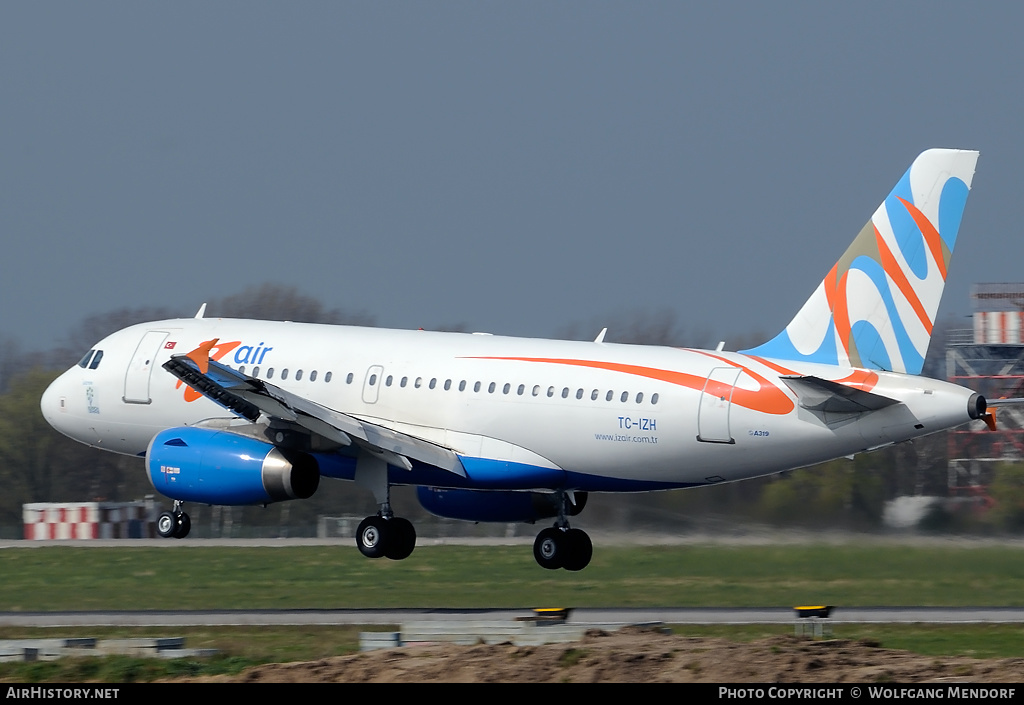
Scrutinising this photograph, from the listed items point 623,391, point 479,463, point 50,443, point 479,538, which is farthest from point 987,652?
point 50,443

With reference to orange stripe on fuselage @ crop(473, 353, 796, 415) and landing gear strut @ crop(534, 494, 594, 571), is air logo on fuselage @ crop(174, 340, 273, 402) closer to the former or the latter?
orange stripe on fuselage @ crop(473, 353, 796, 415)

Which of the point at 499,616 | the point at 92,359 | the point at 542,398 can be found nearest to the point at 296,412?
the point at 542,398

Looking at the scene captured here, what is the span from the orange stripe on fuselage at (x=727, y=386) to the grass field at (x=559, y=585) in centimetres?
455

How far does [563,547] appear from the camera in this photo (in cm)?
3488

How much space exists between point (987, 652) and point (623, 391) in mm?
9763

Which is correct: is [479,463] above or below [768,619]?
above

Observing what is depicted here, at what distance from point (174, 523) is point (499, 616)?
29.5ft

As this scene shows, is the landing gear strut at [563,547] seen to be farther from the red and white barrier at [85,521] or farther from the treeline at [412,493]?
the red and white barrier at [85,521]

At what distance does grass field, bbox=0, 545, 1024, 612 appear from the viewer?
33.0 meters

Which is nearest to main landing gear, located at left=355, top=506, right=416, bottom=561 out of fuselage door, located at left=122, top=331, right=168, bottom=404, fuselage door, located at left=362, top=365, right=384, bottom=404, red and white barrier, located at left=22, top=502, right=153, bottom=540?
fuselage door, located at left=362, top=365, right=384, bottom=404

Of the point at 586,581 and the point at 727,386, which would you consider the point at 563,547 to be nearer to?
the point at 586,581

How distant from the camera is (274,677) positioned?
21.4 metres

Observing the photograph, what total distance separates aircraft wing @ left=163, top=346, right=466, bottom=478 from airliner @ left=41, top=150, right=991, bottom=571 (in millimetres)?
47
